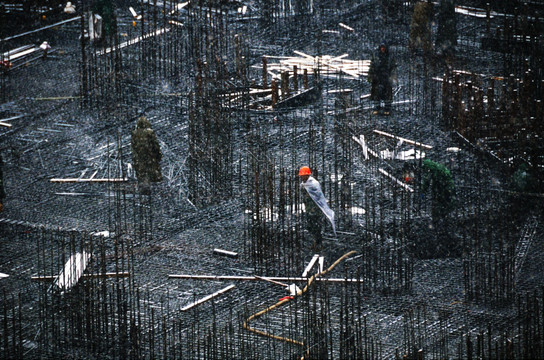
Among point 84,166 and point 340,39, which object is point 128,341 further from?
point 340,39

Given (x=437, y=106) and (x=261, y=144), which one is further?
(x=437, y=106)

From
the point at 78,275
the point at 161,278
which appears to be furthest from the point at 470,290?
the point at 78,275

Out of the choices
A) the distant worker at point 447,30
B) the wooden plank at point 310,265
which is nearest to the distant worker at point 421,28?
the distant worker at point 447,30

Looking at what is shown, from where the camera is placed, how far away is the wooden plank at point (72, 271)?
18750 mm

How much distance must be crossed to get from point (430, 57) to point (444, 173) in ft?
30.3

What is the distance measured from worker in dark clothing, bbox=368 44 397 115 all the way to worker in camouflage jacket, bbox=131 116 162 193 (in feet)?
18.7

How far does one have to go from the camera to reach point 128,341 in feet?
57.0

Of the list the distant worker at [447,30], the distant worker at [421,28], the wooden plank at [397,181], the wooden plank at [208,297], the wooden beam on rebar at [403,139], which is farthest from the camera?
the distant worker at [421,28]

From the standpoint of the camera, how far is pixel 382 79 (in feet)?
85.9

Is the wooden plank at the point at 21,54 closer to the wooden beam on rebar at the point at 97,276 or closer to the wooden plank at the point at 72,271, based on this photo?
the wooden plank at the point at 72,271

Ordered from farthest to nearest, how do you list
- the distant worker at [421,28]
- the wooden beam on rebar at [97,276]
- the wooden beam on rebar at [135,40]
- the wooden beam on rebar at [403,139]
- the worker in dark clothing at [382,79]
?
the wooden beam on rebar at [135,40]
the distant worker at [421,28]
the worker in dark clothing at [382,79]
the wooden beam on rebar at [403,139]
the wooden beam on rebar at [97,276]

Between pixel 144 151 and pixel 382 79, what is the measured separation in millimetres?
6325

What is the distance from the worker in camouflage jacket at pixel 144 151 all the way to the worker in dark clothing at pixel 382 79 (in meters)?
5.71

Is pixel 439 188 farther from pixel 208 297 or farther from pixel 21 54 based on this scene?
pixel 21 54
